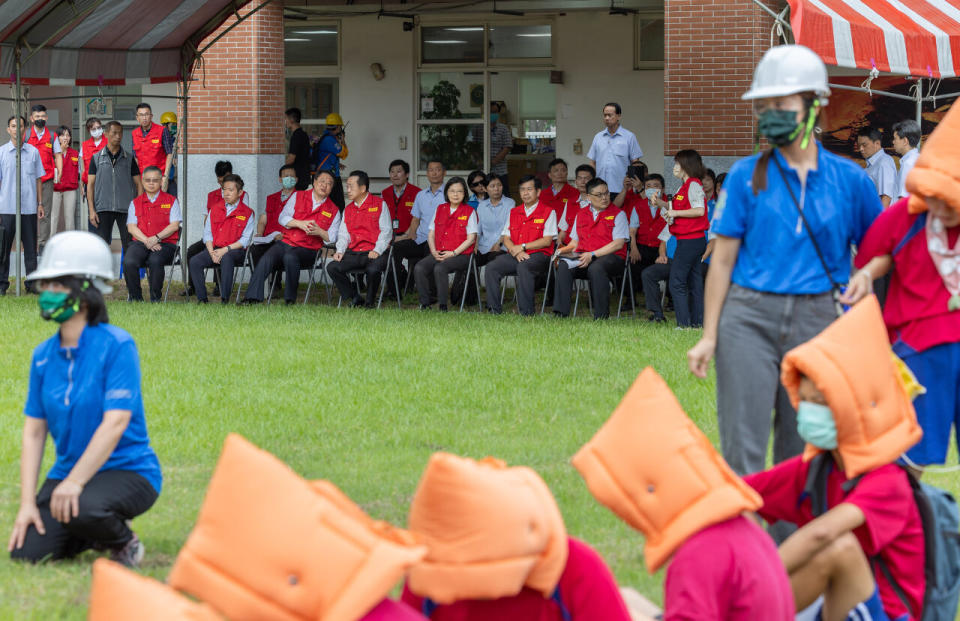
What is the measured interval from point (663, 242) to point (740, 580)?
32.7ft

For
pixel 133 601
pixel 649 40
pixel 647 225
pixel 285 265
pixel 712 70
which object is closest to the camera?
pixel 133 601

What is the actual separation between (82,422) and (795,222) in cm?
284

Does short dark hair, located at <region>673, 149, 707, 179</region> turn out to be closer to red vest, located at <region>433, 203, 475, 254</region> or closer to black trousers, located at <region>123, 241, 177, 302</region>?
red vest, located at <region>433, 203, 475, 254</region>

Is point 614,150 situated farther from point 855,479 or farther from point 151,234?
point 855,479

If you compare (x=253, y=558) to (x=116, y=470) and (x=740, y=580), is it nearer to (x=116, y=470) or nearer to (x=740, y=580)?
(x=740, y=580)

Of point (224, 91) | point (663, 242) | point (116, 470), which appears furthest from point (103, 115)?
point (116, 470)

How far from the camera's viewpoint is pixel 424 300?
13742mm

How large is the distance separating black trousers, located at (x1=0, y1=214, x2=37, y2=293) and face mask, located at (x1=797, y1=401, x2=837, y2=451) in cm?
1261

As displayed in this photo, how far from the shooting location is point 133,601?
2.48 metres

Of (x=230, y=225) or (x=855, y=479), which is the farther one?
(x=230, y=225)

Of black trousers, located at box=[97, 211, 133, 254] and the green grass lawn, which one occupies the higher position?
black trousers, located at box=[97, 211, 133, 254]

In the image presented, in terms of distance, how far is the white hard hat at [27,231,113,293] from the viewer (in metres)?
4.88

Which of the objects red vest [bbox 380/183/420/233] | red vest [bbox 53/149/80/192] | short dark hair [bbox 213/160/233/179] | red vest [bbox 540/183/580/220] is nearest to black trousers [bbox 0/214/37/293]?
red vest [bbox 53/149/80/192]

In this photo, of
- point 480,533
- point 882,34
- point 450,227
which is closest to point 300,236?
point 450,227
